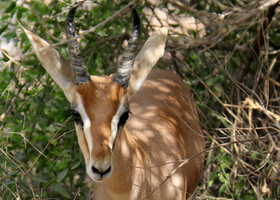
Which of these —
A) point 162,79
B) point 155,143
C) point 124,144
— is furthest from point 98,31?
point 124,144

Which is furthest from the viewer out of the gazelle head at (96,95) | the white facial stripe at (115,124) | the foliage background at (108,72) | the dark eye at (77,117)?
the foliage background at (108,72)

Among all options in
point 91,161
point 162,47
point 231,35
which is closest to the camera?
point 91,161

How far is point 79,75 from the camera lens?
377cm

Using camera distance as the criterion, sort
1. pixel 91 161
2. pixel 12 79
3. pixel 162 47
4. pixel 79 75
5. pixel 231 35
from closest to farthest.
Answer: pixel 91 161, pixel 79 75, pixel 162 47, pixel 12 79, pixel 231 35

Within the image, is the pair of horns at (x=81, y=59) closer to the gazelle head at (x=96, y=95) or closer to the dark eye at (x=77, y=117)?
the gazelle head at (x=96, y=95)

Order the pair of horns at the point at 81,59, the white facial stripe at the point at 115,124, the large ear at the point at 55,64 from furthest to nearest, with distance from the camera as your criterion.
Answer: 1. the large ear at the point at 55,64
2. the pair of horns at the point at 81,59
3. the white facial stripe at the point at 115,124

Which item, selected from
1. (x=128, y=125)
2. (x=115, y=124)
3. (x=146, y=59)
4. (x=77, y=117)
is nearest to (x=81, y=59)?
(x=77, y=117)

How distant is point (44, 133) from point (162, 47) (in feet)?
6.50

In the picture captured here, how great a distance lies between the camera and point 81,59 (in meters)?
3.78

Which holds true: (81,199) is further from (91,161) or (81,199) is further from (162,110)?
(91,161)

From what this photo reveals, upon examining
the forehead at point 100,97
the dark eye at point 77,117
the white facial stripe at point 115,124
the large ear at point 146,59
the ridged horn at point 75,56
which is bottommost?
the large ear at point 146,59

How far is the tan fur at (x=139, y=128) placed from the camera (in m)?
3.55

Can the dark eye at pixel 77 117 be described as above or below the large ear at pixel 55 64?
below

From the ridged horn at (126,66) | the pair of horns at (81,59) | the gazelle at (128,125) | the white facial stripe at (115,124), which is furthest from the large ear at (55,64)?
the white facial stripe at (115,124)
